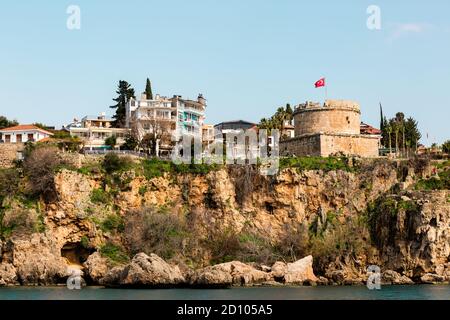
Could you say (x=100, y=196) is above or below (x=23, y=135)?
below

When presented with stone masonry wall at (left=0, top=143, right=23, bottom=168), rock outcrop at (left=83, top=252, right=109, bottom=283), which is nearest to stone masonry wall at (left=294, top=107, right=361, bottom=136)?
stone masonry wall at (left=0, top=143, right=23, bottom=168)

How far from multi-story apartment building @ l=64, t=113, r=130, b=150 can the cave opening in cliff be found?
16.4 m

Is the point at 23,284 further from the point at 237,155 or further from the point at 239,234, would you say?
the point at 237,155

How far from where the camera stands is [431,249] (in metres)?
50.0

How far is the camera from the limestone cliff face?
4741 centimetres

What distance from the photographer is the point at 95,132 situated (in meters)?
70.1

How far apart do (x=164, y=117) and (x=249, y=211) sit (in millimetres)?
17089

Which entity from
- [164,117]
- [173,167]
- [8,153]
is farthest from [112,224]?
[164,117]

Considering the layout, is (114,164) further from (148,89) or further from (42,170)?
(148,89)

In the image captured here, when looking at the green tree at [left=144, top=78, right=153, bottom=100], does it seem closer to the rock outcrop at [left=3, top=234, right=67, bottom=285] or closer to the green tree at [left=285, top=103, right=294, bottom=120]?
the green tree at [left=285, top=103, right=294, bottom=120]

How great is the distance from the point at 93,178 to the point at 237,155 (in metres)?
11.8
